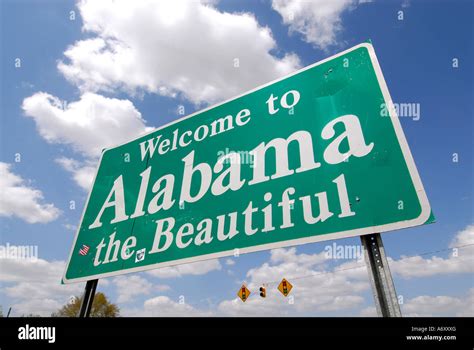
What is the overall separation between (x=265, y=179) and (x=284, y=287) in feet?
44.6

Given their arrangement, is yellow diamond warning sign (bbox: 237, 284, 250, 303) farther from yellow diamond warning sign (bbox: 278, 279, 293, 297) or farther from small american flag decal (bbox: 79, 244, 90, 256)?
small american flag decal (bbox: 79, 244, 90, 256)

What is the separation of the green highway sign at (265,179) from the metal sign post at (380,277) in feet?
0.37

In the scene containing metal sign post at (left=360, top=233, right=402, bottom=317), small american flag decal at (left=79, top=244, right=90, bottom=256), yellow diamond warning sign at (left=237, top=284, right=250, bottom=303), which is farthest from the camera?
yellow diamond warning sign at (left=237, top=284, right=250, bottom=303)

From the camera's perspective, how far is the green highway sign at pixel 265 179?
2.88 metres

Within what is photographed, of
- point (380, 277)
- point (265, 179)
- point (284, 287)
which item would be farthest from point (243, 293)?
point (380, 277)

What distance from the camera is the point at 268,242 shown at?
3184 mm

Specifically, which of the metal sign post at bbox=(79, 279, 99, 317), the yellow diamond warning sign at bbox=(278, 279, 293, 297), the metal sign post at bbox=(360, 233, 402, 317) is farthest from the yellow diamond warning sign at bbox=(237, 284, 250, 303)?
the metal sign post at bbox=(360, 233, 402, 317)

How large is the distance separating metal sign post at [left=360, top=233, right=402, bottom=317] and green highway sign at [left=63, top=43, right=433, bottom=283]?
112 mm

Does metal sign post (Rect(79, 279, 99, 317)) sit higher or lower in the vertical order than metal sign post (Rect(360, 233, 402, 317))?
higher

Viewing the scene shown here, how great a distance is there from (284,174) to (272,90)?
3.75ft

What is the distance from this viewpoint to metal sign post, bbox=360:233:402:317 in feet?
8.16

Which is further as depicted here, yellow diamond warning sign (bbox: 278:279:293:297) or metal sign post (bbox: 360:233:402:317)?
yellow diamond warning sign (bbox: 278:279:293:297)

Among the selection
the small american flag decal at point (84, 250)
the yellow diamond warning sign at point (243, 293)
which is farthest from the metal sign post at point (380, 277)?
the yellow diamond warning sign at point (243, 293)

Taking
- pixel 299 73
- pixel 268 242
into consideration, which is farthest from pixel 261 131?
pixel 268 242
